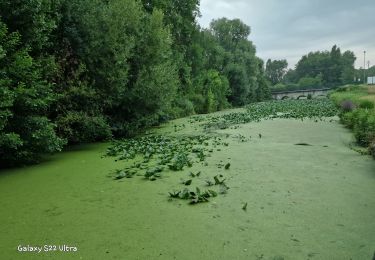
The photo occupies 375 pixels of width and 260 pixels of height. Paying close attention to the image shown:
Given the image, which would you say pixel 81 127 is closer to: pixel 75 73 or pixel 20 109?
pixel 75 73

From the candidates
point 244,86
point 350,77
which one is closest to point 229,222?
point 244,86

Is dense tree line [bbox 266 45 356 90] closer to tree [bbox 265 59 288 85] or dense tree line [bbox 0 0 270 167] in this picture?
tree [bbox 265 59 288 85]

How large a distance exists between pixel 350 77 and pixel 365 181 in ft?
335

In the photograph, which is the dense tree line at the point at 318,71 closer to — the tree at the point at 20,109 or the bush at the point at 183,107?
the bush at the point at 183,107

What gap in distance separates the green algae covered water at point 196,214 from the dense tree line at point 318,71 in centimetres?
9809

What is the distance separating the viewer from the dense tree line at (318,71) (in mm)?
106062

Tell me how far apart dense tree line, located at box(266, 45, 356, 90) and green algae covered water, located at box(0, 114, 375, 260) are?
3862 inches

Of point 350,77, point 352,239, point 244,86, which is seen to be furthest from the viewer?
point 350,77

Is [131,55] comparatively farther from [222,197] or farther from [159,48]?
[222,197]

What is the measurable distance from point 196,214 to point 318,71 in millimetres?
122696

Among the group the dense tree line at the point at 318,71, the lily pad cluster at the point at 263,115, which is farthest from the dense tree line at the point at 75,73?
the dense tree line at the point at 318,71

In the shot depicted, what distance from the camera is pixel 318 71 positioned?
117875mm

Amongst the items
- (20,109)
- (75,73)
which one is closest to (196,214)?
(20,109)

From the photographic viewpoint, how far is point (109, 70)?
1296 centimetres
